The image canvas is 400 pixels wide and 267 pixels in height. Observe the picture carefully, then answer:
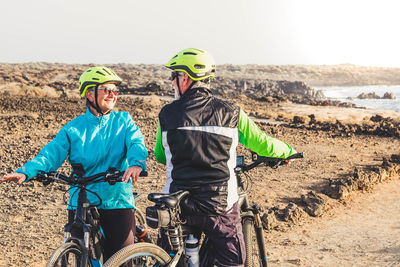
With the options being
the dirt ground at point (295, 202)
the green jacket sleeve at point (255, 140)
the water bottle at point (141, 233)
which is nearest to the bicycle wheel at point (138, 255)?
the water bottle at point (141, 233)

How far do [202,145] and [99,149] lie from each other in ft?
2.68

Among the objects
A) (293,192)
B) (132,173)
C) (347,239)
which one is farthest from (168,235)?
Result: (293,192)

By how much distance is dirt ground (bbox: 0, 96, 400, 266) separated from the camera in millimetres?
5105

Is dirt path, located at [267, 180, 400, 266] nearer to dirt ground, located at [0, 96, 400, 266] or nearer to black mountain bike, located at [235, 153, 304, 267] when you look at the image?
dirt ground, located at [0, 96, 400, 266]

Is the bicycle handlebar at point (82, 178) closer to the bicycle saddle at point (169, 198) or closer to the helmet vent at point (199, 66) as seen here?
the bicycle saddle at point (169, 198)

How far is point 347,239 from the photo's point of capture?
5.74m

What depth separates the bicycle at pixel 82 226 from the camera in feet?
8.72

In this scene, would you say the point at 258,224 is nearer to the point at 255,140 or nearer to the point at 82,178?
the point at 255,140

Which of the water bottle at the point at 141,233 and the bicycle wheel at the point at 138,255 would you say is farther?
the water bottle at the point at 141,233

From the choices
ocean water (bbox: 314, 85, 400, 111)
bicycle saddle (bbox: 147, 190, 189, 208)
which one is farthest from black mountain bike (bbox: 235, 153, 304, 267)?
ocean water (bbox: 314, 85, 400, 111)

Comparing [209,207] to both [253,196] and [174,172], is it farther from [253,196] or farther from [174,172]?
[253,196]

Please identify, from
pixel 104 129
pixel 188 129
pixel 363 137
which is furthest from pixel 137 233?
pixel 363 137

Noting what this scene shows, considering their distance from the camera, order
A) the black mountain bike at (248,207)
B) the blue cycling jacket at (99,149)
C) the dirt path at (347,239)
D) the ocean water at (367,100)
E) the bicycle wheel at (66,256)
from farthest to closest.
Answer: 1. the ocean water at (367,100)
2. the dirt path at (347,239)
3. the black mountain bike at (248,207)
4. the blue cycling jacket at (99,149)
5. the bicycle wheel at (66,256)

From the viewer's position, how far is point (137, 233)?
332 cm
